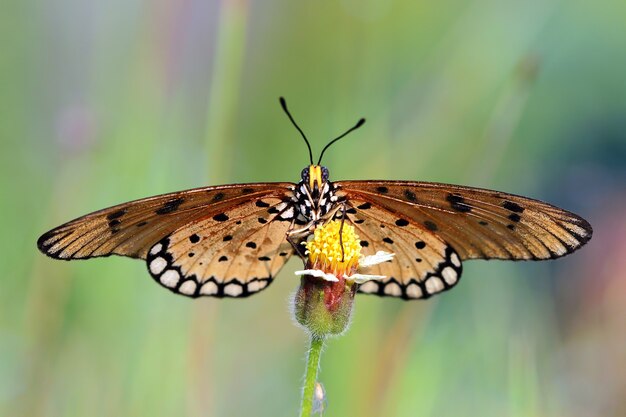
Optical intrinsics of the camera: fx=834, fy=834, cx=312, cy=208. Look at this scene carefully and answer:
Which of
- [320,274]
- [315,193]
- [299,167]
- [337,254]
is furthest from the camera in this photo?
[299,167]

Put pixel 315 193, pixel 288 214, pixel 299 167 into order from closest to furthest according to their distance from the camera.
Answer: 1. pixel 315 193
2. pixel 288 214
3. pixel 299 167

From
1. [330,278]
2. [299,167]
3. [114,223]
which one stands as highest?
[299,167]

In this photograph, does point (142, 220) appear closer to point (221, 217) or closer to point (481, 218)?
point (221, 217)

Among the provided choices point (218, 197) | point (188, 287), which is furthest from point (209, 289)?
point (218, 197)

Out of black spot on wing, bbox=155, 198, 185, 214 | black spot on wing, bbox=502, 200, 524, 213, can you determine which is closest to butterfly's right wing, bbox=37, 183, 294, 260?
black spot on wing, bbox=155, 198, 185, 214

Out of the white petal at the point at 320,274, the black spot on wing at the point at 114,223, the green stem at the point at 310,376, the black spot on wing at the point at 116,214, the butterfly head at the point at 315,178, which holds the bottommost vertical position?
the green stem at the point at 310,376

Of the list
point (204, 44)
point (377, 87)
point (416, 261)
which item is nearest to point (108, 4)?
point (204, 44)

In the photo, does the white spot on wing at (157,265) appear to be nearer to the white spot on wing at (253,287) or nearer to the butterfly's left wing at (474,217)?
the white spot on wing at (253,287)

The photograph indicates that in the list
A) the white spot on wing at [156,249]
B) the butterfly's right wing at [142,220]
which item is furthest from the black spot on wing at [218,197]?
the white spot on wing at [156,249]
